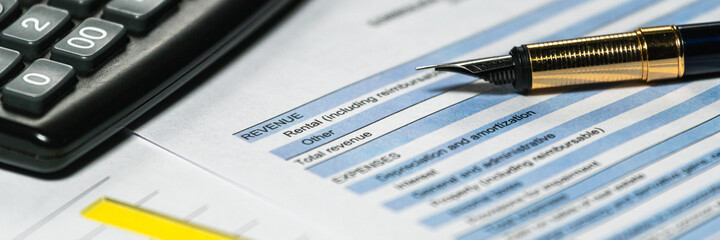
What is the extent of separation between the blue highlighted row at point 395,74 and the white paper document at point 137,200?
41mm

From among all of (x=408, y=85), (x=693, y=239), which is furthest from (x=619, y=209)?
(x=408, y=85)

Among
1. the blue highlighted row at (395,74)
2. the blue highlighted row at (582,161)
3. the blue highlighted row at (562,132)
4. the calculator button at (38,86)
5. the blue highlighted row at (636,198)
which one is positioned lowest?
the blue highlighted row at (636,198)

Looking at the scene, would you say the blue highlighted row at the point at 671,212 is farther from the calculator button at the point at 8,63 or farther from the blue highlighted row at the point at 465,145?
the calculator button at the point at 8,63

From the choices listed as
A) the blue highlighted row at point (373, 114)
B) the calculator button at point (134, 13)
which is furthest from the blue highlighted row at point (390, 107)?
the calculator button at point (134, 13)

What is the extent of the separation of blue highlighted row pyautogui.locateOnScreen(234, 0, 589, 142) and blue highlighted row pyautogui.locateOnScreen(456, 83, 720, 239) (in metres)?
0.10

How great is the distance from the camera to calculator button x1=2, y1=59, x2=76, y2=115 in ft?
1.07

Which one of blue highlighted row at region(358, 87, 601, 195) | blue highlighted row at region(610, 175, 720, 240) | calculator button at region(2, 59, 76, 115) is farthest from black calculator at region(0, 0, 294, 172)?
blue highlighted row at region(610, 175, 720, 240)

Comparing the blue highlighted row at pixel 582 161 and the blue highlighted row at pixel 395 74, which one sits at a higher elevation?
the blue highlighted row at pixel 395 74

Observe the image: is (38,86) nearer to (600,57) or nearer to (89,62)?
(89,62)

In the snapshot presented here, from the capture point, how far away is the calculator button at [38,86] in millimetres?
325

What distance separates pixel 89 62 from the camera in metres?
0.35

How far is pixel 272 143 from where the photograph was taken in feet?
1.15

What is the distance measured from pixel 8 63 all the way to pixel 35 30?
0.03 m

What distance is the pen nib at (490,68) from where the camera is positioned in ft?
1.18
